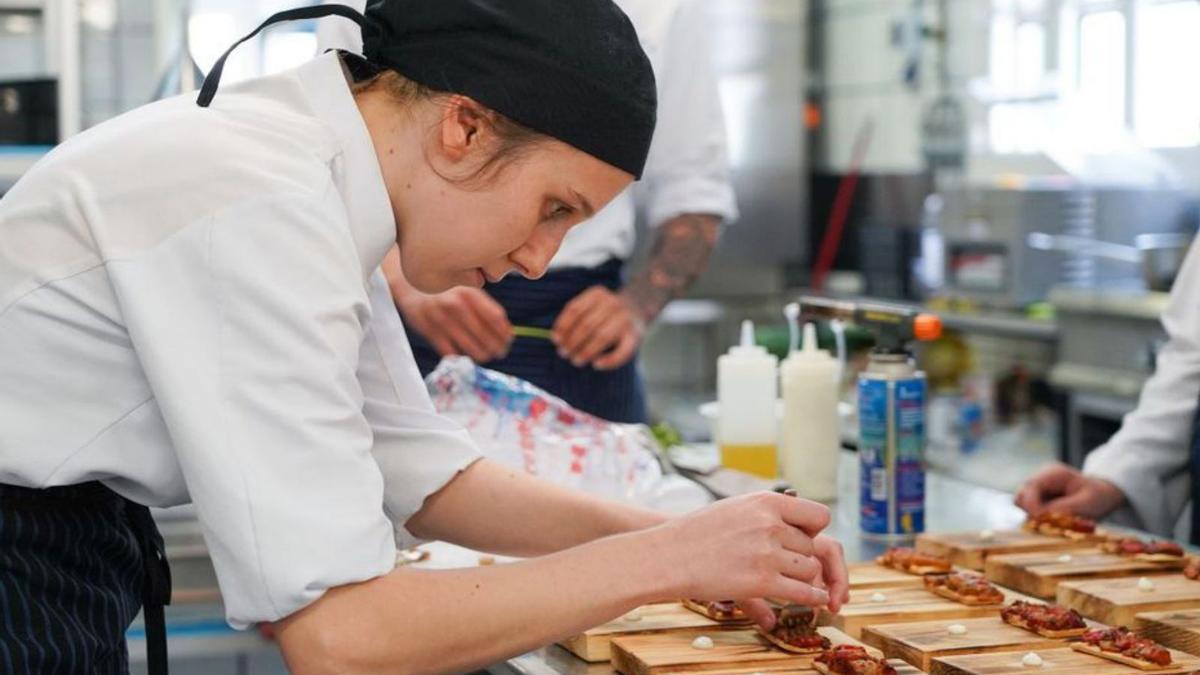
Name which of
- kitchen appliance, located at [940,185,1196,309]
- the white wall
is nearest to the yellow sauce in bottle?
kitchen appliance, located at [940,185,1196,309]

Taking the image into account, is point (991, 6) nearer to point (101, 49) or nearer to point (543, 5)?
point (101, 49)

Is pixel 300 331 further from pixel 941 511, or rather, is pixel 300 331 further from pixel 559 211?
pixel 941 511

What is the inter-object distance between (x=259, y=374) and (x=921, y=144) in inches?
185

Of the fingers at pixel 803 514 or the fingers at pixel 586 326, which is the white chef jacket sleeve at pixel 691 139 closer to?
the fingers at pixel 586 326

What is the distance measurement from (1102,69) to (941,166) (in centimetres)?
80

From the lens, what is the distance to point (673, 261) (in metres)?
2.87

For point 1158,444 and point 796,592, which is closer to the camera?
point 796,592

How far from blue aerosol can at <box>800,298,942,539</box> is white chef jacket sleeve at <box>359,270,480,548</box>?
0.62 m

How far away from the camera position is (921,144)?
5.63m

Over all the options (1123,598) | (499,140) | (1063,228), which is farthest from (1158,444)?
(1063,228)

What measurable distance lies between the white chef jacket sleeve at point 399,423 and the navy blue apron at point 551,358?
845 mm

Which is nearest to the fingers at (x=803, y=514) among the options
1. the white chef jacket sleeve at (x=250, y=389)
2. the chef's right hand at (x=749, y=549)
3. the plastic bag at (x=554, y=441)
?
the chef's right hand at (x=749, y=549)

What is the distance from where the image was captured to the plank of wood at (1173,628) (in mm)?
1476

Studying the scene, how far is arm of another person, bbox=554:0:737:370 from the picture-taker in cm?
281
